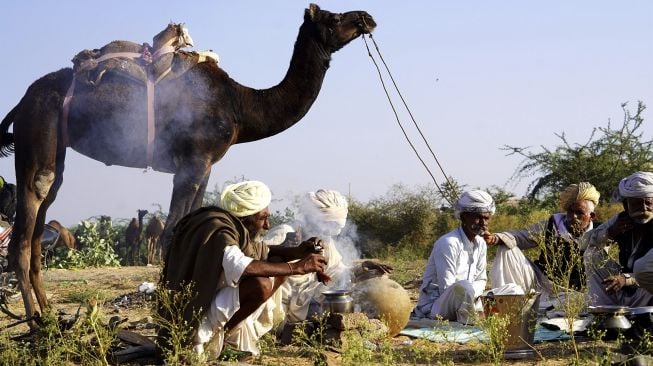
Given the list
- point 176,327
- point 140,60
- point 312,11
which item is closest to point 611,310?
point 176,327

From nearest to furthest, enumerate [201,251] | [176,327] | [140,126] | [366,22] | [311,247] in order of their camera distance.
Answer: [176,327], [201,251], [311,247], [140,126], [366,22]

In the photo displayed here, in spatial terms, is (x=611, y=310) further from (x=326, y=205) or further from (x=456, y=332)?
(x=326, y=205)

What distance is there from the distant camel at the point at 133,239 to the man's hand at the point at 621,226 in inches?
561

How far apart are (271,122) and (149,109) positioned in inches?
53.7

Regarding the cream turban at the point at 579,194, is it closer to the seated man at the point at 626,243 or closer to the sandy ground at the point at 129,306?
the seated man at the point at 626,243

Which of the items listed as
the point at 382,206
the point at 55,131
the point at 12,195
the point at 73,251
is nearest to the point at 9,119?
the point at 55,131

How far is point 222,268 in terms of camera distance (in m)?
6.48

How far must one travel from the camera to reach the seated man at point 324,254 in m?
8.20

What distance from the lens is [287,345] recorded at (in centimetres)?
767

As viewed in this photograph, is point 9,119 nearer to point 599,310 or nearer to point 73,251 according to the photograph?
point 599,310

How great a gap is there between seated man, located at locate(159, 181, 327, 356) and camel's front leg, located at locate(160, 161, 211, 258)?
120 inches

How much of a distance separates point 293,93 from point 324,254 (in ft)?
8.87

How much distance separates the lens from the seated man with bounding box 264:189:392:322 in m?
8.20

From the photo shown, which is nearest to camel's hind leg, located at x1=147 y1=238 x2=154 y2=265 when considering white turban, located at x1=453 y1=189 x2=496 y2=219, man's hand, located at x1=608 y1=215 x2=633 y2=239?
white turban, located at x1=453 y1=189 x2=496 y2=219
